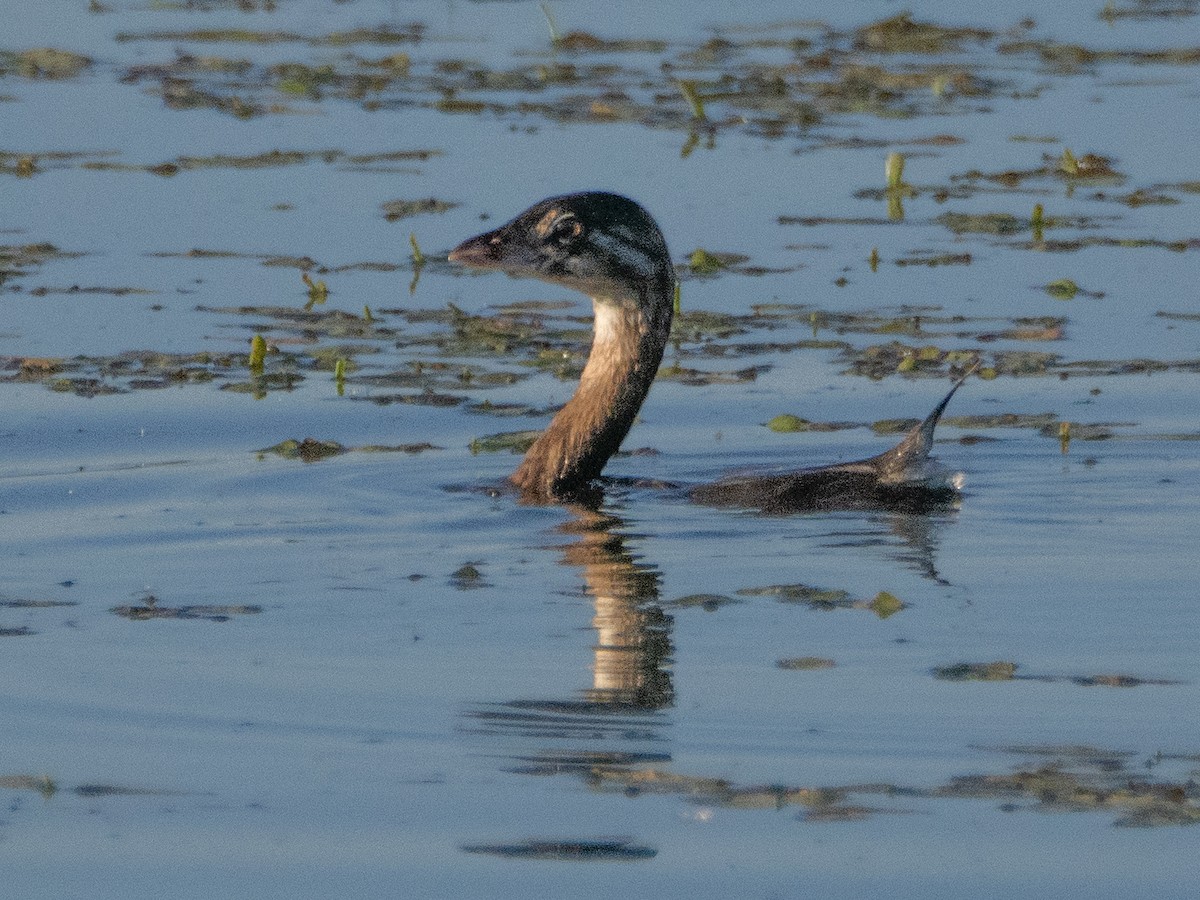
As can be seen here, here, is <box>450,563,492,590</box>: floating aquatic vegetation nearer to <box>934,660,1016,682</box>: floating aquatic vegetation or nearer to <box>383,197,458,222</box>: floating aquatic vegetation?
<box>934,660,1016,682</box>: floating aquatic vegetation

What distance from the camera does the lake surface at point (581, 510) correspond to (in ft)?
20.6

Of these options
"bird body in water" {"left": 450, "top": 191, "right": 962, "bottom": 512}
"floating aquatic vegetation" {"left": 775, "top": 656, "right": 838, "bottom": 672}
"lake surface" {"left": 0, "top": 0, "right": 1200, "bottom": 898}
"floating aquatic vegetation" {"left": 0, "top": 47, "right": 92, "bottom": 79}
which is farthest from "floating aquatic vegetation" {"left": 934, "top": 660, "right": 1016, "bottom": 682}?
"floating aquatic vegetation" {"left": 0, "top": 47, "right": 92, "bottom": 79}

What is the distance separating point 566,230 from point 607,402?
0.75 metres

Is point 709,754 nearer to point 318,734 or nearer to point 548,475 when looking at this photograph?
point 318,734

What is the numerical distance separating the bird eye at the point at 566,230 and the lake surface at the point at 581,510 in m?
1.04

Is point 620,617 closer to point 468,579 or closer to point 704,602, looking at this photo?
point 704,602

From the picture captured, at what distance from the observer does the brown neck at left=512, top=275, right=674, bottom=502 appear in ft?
35.5

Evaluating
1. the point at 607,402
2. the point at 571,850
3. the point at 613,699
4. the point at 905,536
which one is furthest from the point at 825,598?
the point at 571,850

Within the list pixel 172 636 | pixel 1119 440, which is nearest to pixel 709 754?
pixel 172 636

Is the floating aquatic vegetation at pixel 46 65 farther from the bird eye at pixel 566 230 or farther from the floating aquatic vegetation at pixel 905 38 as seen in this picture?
the bird eye at pixel 566 230

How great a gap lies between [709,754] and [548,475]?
412 centimetres

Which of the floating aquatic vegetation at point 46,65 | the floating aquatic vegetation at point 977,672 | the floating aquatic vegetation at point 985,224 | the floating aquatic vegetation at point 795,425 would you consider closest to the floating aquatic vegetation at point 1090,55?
the floating aquatic vegetation at point 985,224

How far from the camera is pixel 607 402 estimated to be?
10898mm

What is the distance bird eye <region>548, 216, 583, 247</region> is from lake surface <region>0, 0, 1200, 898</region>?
40.9 inches
